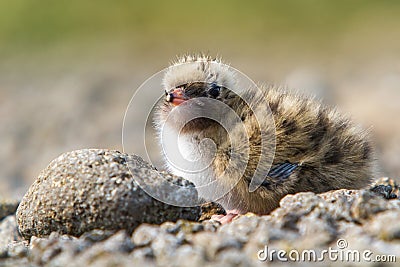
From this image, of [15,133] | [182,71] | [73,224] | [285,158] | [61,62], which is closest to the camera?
[73,224]

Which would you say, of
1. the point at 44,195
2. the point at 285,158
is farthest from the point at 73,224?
the point at 285,158

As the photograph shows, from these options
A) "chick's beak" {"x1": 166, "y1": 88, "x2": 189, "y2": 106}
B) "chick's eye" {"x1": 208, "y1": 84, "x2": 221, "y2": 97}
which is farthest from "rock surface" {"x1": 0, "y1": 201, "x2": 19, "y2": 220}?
"chick's eye" {"x1": 208, "y1": 84, "x2": 221, "y2": 97}

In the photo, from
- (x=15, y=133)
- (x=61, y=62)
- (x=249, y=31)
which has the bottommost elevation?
(x=15, y=133)

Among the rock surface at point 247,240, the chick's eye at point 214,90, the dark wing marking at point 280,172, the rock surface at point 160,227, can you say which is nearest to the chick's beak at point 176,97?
the chick's eye at point 214,90

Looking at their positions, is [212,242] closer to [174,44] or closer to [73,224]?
[73,224]

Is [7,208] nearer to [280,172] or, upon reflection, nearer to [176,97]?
[176,97]
